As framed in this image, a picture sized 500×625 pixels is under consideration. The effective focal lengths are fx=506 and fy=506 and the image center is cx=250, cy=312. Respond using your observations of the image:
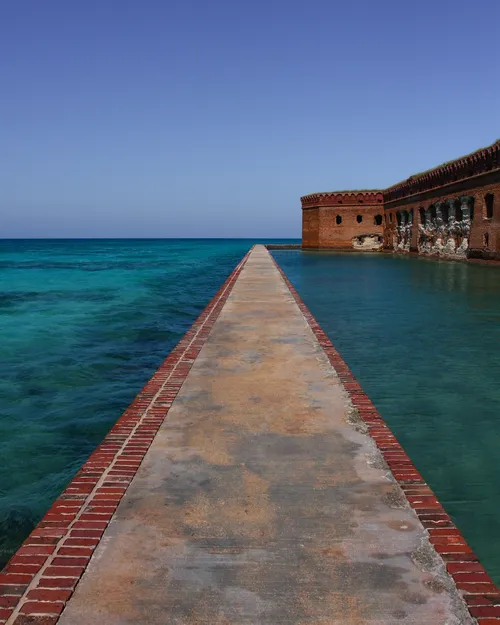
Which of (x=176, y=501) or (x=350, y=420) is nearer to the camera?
(x=176, y=501)

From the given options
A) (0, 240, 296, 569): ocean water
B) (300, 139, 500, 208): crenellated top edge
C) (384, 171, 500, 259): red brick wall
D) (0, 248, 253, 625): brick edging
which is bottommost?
(0, 240, 296, 569): ocean water

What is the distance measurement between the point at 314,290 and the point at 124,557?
51.9 ft

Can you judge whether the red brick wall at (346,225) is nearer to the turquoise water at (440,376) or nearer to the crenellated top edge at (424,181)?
the crenellated top edge at (424,181)

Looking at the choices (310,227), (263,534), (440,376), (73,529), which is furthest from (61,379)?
(310,227)

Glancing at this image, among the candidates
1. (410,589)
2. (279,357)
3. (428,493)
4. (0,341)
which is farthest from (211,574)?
(0,341)

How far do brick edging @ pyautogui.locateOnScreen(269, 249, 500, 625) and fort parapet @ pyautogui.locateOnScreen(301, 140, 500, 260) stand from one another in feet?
78.2

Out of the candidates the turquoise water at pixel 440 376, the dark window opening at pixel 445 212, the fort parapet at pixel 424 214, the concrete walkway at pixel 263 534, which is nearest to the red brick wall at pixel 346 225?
the fort parapet at pixel 424 214

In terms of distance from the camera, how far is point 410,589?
250 cm

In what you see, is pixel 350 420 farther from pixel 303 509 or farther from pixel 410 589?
pixel 410 589

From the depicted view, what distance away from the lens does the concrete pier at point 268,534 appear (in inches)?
93.8

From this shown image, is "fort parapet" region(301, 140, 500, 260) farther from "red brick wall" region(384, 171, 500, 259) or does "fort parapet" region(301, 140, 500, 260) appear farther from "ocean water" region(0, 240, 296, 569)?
"ocean water" region(0, 240, 296, 569)

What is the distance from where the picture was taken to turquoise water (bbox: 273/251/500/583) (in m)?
4.30

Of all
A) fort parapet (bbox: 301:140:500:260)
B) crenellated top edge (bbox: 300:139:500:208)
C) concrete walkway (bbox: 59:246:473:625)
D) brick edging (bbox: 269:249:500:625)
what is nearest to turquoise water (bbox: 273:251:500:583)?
brick edging (bbox: 269:249:500:625)

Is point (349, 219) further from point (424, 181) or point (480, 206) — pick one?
point (480, 206)
